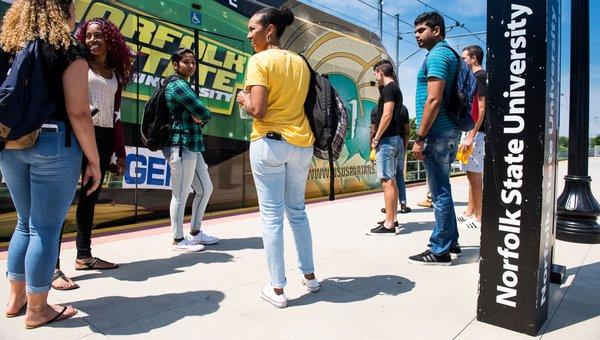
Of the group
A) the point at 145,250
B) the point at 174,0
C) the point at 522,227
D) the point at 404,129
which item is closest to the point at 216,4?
the point at 174,0

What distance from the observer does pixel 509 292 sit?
1992 mm

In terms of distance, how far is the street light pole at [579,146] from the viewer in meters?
3.81

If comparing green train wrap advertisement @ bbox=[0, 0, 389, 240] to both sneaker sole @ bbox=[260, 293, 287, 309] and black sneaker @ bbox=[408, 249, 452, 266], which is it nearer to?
sneaker sole @ bbox=[260, 293, 287, 309]

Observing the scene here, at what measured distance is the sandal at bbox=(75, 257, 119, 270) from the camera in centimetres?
298

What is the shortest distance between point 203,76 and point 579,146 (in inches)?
169

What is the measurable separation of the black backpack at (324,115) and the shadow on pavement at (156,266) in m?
1.45

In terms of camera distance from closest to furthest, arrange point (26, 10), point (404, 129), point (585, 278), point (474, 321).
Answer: point (26, 10) → point (474, 321) → point (585, 278) → point (404, 129)

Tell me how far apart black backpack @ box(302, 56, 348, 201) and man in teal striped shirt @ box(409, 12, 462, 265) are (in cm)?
80

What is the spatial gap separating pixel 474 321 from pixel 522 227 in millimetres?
590

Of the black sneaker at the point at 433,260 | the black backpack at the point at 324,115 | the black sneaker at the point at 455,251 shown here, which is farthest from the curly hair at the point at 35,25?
the black sneaker at the point at 455,251

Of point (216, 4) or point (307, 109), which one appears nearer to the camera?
point (307, 109)

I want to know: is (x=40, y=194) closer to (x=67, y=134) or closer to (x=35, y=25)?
(x=67, y=134)

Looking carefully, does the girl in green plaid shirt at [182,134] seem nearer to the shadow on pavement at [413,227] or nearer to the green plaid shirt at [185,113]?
the green plaid shirt at [185,113]

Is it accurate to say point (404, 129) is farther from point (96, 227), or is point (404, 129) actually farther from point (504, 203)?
point (96, 227)
